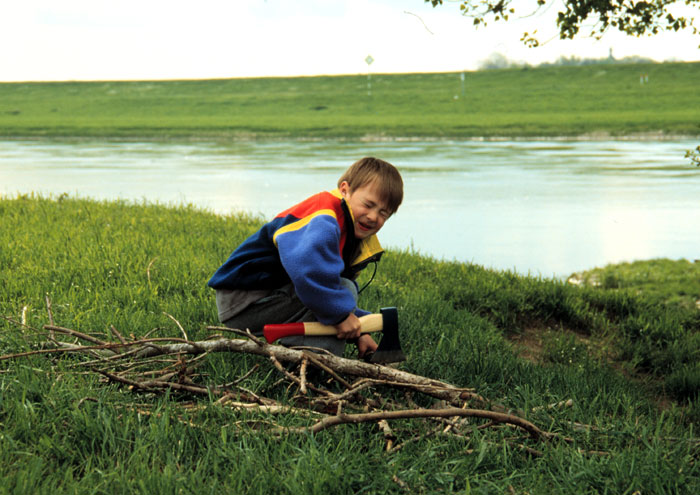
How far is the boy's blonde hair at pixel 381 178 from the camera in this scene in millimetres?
3295

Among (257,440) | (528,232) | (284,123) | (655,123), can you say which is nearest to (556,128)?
(655,123)

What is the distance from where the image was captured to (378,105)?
47.6 m

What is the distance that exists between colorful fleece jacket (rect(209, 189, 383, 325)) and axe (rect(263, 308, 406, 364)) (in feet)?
0.25

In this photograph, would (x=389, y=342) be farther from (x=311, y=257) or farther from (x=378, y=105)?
(x=378, y=105)

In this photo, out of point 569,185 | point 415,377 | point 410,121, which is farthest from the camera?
point 410,121

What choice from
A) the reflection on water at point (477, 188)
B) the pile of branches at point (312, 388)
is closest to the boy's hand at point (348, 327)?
the pile of branches at point (312, 388)

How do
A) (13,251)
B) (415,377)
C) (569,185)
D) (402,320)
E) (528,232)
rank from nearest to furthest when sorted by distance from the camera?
(415,377)
(402,320)
(13,251)
(528,232)
(569,185)

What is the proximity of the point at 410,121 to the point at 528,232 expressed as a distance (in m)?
27.6

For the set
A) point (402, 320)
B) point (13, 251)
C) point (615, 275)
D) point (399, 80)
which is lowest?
point (615, 275)

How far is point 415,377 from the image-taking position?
10.3 feet

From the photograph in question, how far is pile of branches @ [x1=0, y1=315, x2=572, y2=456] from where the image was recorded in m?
2.78

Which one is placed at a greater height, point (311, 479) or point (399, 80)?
point (399, 80)

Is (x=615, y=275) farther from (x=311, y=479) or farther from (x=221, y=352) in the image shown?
(x=311, y=479)

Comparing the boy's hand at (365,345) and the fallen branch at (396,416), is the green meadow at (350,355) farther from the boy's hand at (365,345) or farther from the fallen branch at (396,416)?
the boy's hand at (365,345)
